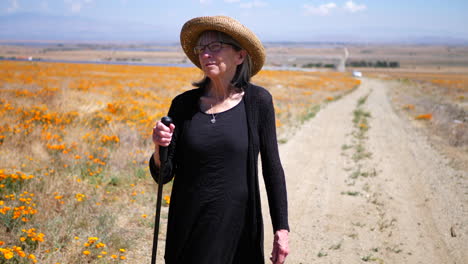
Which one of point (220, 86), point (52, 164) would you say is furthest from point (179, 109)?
point (52, 164)

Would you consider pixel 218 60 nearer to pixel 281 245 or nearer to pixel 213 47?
pixel 213 47

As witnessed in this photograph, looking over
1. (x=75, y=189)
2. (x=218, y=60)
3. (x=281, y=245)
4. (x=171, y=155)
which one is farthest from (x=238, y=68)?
(x=75, y=189)

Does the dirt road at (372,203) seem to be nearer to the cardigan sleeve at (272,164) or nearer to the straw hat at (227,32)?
the cardigan sleeve at (272,164)

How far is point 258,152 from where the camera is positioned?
210cm

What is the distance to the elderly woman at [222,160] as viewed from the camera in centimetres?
203

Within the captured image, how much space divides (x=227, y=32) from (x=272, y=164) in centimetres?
76

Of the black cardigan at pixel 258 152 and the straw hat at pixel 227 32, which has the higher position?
the straw hat at pixel 227 32

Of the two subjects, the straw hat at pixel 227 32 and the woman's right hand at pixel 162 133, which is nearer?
the woman's right hand at pixel 162 133

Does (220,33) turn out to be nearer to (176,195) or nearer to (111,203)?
(176,195)

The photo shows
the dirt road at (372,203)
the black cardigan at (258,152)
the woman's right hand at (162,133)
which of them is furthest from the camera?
the dirt road at (372,203)

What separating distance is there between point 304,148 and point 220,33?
7.64m

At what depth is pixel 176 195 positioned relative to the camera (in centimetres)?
212

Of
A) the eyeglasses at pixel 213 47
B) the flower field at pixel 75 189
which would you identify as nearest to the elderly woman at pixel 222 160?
the eyeglasses at pixel 213 47

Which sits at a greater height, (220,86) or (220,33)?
(220,33)
